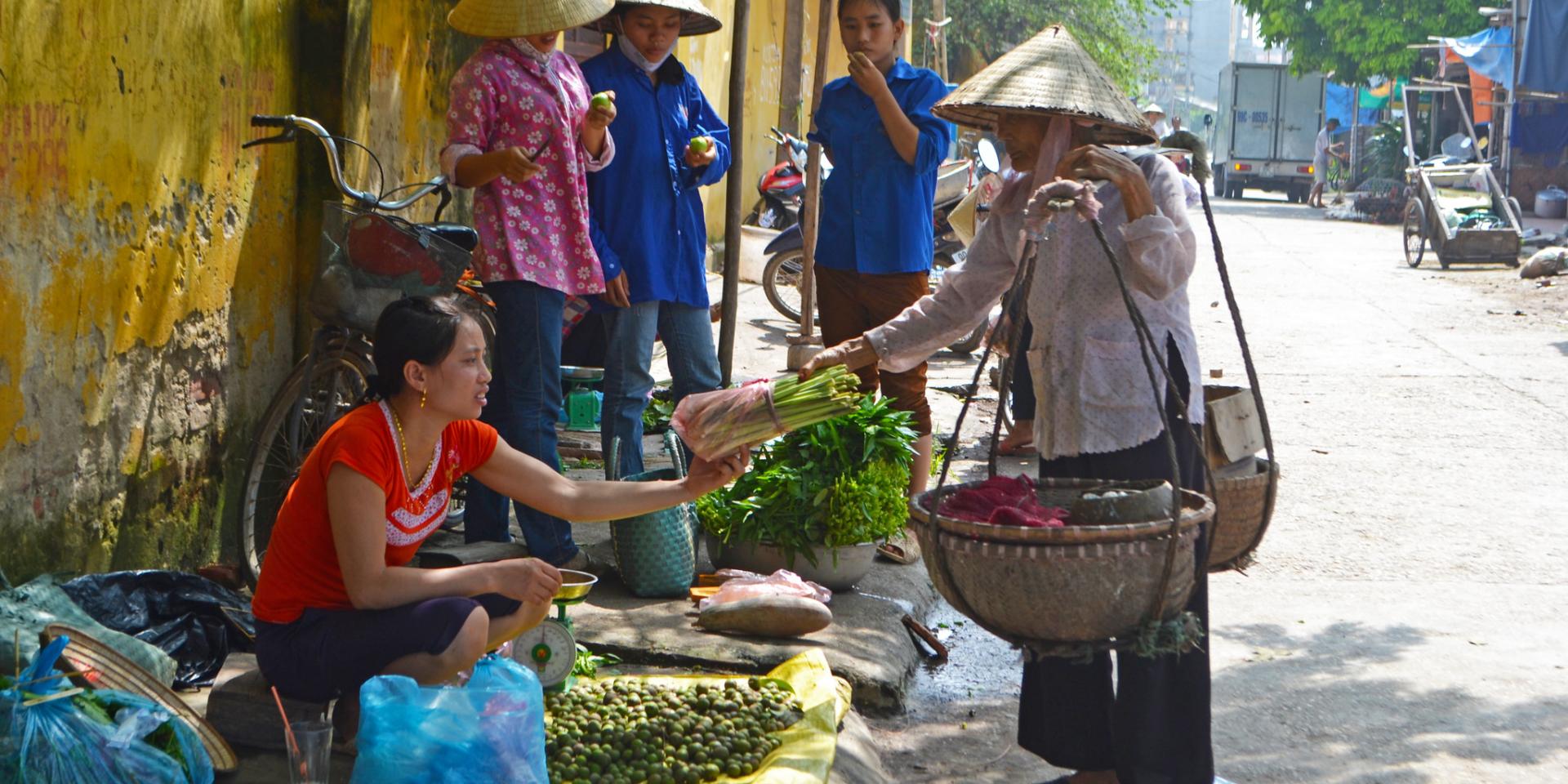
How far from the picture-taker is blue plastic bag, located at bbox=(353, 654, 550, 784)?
8.89 ft

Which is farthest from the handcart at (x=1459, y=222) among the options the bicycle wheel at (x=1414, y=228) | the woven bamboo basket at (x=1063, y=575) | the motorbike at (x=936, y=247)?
the woven bamboo basket at (x=1063, y=575)

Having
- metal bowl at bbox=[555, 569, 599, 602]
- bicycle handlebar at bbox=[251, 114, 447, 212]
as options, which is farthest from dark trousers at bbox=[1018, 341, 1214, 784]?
bicycle handlebar at bbox=[251, 114, 447, 212]

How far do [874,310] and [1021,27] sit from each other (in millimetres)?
24122

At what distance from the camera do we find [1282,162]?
120 feet

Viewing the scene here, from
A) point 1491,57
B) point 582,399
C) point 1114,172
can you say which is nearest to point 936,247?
point 582,399

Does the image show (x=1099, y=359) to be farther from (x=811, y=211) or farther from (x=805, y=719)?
(x=811, y=211)

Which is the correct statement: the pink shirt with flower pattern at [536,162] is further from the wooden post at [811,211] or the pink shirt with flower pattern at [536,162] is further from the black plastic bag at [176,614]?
the wooden post at [811,211]

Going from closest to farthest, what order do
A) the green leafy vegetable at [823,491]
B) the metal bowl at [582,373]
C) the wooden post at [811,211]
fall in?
the green leafy vegetable at [823,491]
the metal bowl at [582,373]
the wooden post at [811,211]

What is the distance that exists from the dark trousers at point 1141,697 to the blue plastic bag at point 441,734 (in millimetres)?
1344

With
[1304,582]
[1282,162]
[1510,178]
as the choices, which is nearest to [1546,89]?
[1510,178]

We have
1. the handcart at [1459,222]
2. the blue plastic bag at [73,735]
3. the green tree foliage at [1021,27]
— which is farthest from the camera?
the green tree foliage at [1021,27]

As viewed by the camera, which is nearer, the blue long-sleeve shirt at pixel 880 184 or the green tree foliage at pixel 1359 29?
the blue long-sleeve shirt at pixel 880 184

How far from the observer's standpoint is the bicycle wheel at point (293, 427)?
453 centimetres

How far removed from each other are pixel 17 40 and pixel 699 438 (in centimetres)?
187
